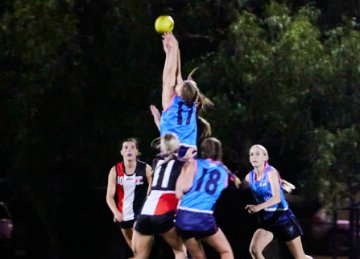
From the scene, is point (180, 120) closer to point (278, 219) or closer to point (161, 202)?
point (161, 202)

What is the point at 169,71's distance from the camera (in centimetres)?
1716

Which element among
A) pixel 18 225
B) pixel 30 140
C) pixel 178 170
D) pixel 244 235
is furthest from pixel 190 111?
pixel 18 225

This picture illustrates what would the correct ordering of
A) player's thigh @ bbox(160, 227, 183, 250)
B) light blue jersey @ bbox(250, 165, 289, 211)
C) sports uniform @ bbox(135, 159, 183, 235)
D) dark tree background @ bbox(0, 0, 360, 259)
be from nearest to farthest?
1. sports uniform @ bbox(135, 159, 183, 235)
2. player's thigh @ bbox(160, 227, 183, 250)
3. light blue jersey @ bbox(250, 165, 289, 211)
4. dark tree background @ bbox(0, 0, 360, 259)

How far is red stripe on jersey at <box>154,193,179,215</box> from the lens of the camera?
51.3 ft

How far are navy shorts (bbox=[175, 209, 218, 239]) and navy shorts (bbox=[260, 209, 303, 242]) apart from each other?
2.02 metres

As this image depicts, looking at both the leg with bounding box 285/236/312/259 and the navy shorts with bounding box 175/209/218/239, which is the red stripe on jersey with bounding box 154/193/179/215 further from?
the leg with bounding box 285/236/312/259

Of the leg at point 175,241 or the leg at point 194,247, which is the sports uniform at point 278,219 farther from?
the leg at point 194,247

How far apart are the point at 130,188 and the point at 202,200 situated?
8.56 ft

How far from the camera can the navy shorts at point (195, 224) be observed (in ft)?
51.2

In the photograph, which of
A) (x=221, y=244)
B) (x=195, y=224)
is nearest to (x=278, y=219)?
(x=221, y=244)

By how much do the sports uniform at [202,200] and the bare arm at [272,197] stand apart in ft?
4.14

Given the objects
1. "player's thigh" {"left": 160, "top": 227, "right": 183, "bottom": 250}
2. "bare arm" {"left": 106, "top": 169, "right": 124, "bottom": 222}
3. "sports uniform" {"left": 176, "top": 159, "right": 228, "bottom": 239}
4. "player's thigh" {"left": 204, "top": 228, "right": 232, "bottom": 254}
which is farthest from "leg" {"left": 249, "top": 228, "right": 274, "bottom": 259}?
"sports uniform" {"left": 176, "top": 159, "right": 228, "bottom": 239}

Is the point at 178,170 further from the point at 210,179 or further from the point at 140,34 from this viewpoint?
the point at 140,34

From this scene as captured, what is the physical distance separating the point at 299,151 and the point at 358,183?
4.05 ft
